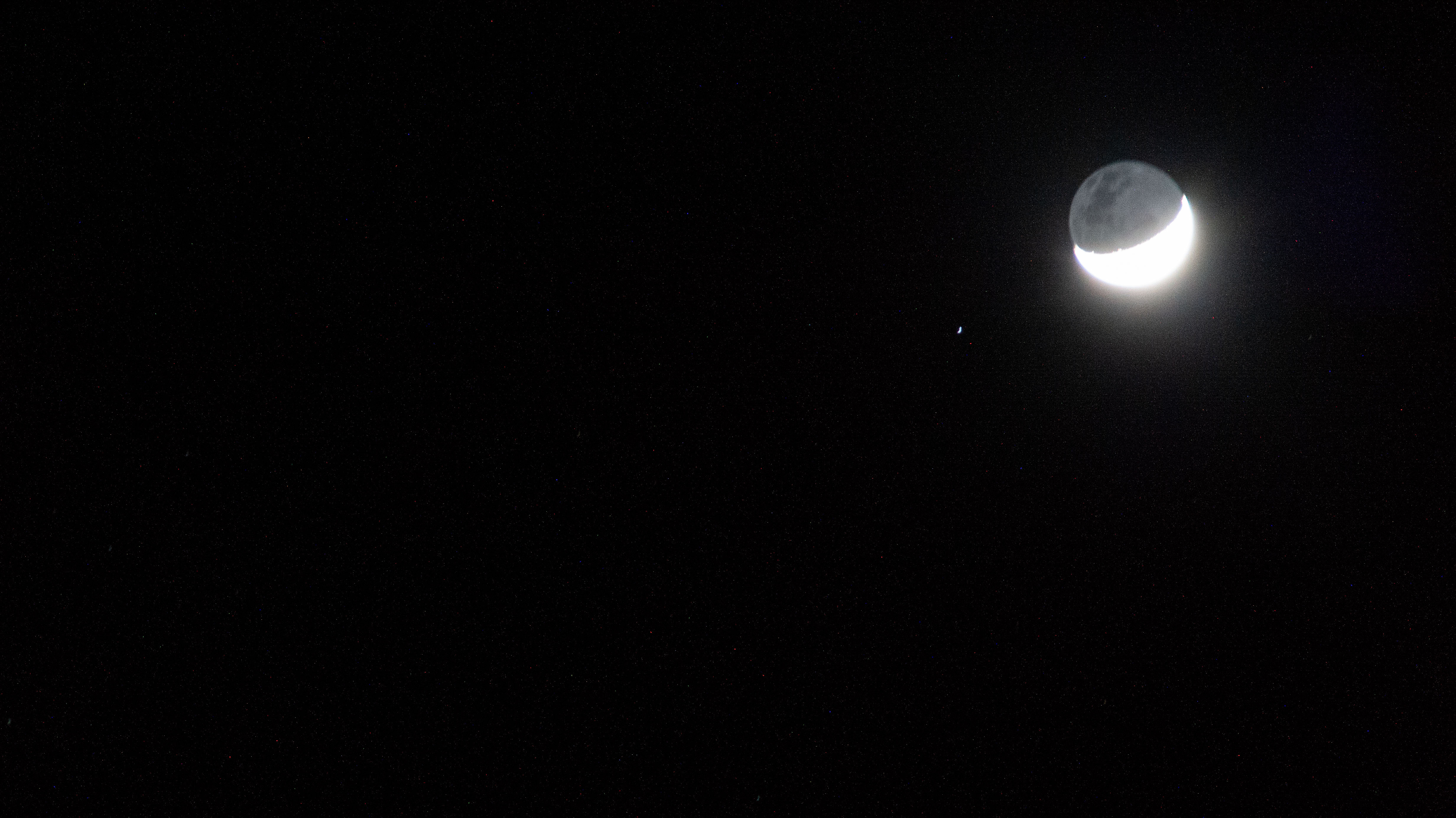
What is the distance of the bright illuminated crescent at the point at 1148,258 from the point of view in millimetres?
1786

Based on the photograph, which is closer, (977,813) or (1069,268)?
(977,813)

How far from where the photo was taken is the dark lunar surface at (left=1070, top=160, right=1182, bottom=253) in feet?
5.85

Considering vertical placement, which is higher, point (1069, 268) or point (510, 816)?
point (1069, 268)

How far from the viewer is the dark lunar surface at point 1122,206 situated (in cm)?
178

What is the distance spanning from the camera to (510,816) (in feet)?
5.41

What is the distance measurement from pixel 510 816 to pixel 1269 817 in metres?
1.58

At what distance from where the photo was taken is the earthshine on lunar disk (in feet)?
5.85

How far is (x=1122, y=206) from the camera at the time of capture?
1.81 meters

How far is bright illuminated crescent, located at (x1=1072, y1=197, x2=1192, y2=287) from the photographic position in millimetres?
1786

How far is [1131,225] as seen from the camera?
1.81 m

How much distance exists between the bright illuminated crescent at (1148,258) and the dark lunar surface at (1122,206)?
1 centimetres

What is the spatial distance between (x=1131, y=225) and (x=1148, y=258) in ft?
0.30

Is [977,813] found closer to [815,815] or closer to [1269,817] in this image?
[815,815]

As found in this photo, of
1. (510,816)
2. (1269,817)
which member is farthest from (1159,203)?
(510,816)
